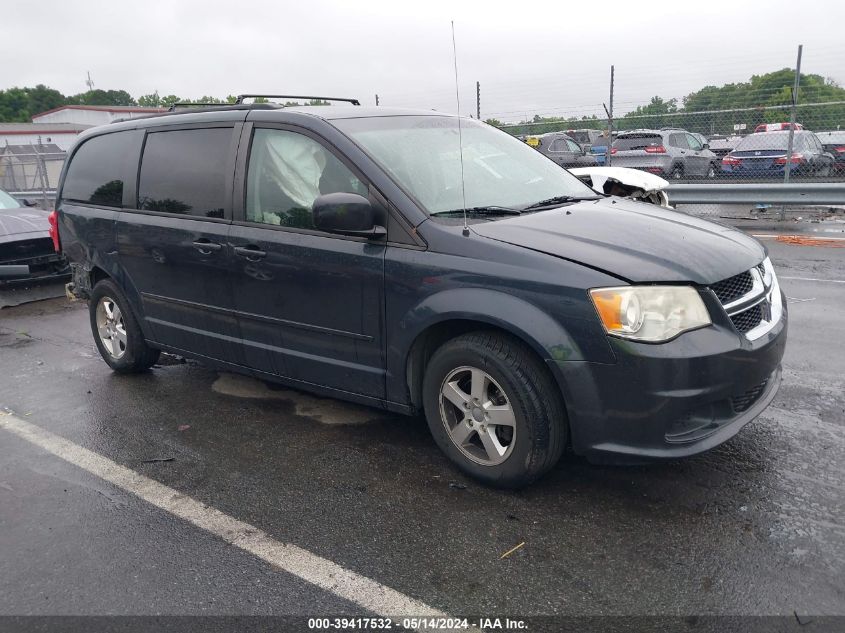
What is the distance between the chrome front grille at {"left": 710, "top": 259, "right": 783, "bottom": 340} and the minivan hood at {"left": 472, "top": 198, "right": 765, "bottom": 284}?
5 cm

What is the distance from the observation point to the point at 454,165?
394cm

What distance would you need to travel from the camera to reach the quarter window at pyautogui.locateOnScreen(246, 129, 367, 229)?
3.73 metres

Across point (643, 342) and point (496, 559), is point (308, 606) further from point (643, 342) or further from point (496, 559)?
point (643, 342)

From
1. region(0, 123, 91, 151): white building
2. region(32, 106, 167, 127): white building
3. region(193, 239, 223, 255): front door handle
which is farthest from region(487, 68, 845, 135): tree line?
region(32, 106, 167, 127): white building

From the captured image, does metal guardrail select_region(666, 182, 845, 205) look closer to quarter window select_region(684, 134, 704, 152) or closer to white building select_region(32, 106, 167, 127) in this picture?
quarter window select_region(684, 134, 704, 152)

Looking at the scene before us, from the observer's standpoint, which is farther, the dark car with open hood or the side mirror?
the dark car with open hood

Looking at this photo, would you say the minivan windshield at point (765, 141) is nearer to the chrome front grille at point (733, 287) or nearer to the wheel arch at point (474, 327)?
the chrome front grille at point (733, 287)

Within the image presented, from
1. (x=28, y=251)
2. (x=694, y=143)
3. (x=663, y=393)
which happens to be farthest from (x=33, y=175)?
(x=663, y=393)

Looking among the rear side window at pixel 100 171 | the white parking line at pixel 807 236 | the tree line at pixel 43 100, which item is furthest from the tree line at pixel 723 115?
the tree line at pixel 43 100

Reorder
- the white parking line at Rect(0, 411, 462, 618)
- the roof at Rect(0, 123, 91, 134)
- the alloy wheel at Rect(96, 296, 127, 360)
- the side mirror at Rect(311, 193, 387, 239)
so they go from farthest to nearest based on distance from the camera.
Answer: the roof at Rect(0, 123, 91, 134)
the alloy wheel at Rect(96, 296, 127, 360)
the side mirror at Rect(311, 193, 387, 239)
the white parking line at Rect(0, 411, 462, 618)

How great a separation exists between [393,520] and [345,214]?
4.67 ft

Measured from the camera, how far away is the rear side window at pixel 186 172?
4.24 m

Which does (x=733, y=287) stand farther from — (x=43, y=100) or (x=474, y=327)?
(x=43, y=100)

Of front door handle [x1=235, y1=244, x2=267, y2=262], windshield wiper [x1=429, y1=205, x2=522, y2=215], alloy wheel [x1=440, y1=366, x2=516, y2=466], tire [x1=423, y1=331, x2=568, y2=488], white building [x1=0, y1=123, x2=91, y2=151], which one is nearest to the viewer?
tire [x1=423, y1=331, x2=568, y2=488]
